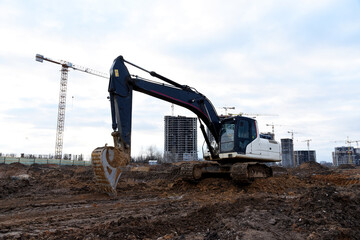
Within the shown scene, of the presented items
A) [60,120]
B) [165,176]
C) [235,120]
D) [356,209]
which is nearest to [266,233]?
[356,209]

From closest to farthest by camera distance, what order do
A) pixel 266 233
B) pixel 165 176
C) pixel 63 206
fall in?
pixel 266 233, pixel 63 206, pixel 165 176

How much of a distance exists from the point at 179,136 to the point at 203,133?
47.3 metres

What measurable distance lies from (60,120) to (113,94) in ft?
190

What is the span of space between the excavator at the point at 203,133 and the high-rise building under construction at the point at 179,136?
46338 mm

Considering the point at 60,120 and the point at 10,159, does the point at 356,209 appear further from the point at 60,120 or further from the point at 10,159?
the point at 60,120

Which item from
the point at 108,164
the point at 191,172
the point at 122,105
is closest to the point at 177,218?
the point at 108,164

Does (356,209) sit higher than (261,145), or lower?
lower

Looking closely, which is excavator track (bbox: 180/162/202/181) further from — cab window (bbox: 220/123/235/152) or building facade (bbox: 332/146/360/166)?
building facade (bbox: 332/146/360/166)

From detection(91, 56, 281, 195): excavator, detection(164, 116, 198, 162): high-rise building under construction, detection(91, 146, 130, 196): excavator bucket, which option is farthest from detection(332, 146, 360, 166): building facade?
detection(91, 146, 130, 196): excavator bucket

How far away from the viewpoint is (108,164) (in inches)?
328

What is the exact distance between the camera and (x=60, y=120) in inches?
2437

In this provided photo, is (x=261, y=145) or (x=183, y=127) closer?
(x=261, y=145)

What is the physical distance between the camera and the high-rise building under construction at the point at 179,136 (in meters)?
59.7

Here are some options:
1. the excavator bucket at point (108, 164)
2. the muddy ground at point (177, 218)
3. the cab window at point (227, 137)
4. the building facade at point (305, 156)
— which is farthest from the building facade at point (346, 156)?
the excavator bucket at point (108, 164)
